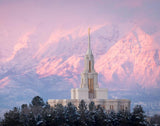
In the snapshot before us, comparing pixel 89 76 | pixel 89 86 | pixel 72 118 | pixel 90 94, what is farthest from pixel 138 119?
pixel 89 86

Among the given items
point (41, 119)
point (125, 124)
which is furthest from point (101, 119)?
point (41, 119)

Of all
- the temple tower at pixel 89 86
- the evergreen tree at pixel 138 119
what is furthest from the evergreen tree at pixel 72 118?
the temple tower at pixel 89 86

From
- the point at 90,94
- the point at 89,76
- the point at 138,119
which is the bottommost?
the point at 138,119

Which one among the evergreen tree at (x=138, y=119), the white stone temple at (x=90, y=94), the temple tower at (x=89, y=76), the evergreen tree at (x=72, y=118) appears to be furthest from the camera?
the temple tower at (x=89, y=76)

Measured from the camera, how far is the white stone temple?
153m

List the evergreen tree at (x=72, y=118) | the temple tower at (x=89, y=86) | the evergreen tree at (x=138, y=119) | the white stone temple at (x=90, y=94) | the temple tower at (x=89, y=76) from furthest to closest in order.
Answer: the temple tower at (x=89, y=76) < the temple tower at (x=89, y=86) < the white stone temple at (x=90, y=94) < the evergreen tree at (x=138, y=119) < the evergreen tree at (x=72, y=118)

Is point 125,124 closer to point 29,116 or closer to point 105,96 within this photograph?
point 29,116

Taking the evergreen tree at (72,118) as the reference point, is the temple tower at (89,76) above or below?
above

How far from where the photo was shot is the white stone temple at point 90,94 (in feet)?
503

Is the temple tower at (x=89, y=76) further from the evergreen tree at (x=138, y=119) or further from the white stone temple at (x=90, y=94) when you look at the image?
the evergreen tree at (x=138, y=119)

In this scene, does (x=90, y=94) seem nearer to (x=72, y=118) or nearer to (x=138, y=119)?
(x=138, y=119)

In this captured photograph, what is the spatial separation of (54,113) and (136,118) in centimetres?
1620

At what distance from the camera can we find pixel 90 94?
6344 inches

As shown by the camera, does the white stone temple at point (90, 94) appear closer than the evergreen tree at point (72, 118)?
No
